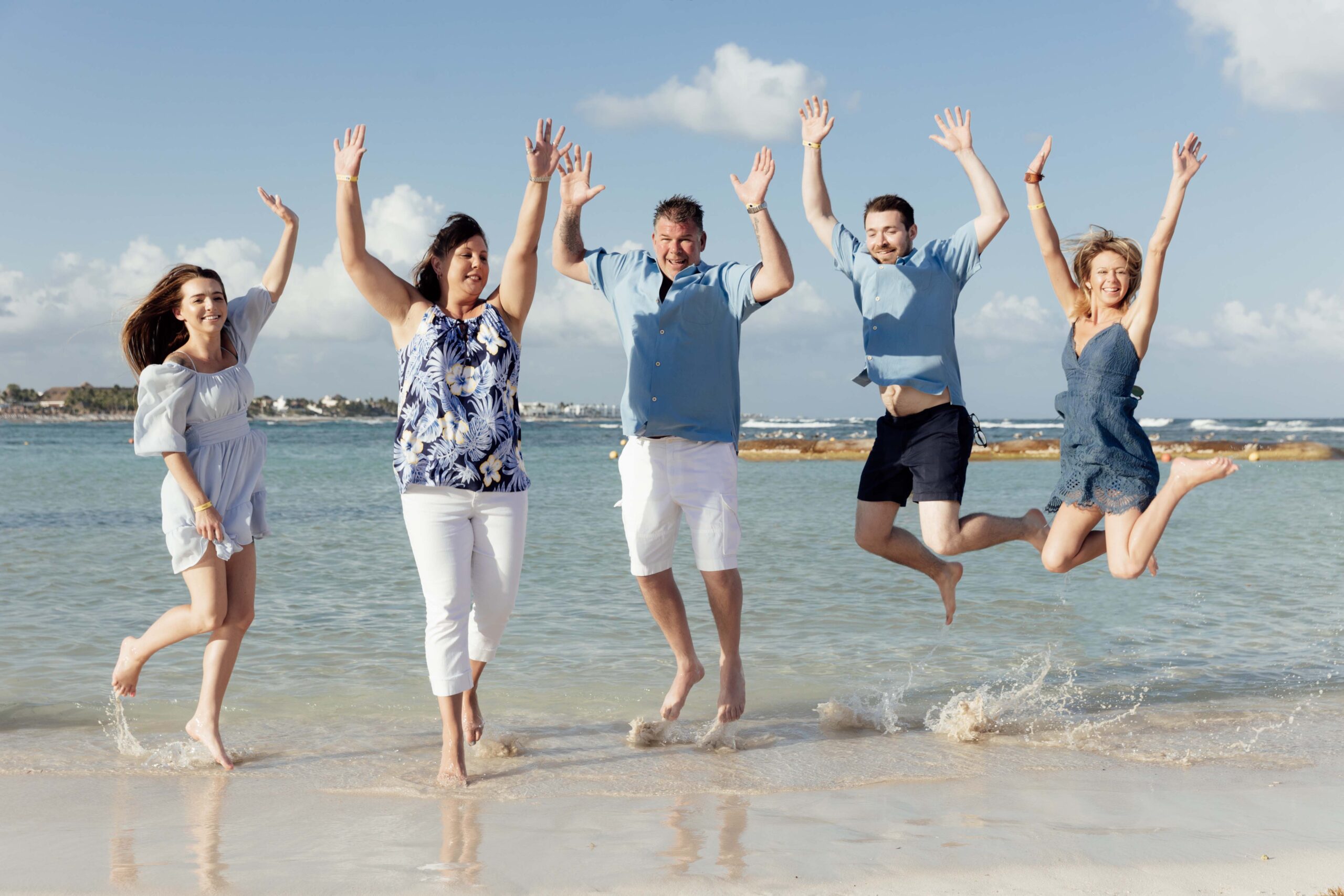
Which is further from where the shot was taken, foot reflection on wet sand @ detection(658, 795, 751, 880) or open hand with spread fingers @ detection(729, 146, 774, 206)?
open hand with spread fingers @ detection(729, 146, 774, 206)

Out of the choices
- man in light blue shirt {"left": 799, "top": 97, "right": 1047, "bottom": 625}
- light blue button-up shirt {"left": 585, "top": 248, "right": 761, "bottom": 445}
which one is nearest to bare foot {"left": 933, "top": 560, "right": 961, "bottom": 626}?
man in light blue shirt {"left": 799, "top": 97, "right": 1047, "bottom": 625}

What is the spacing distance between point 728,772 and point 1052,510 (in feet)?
8.07

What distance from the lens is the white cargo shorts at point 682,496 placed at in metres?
5.14

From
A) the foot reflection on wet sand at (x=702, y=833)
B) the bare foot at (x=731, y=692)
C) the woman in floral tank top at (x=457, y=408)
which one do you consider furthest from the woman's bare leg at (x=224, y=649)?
the bare foot at (x=731, y=692)

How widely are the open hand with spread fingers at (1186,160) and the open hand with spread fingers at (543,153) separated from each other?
3.04 m

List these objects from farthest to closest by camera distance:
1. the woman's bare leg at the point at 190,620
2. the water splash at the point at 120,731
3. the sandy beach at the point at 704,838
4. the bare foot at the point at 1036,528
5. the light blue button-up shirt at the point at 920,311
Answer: the bare foot at the point at 1036,528, the light blue button-up shirt at the point at 920,311, the water splash at the point at 120,731, the woman's bare leg at the point at 190,620, the sandy beach at the point at 704,838

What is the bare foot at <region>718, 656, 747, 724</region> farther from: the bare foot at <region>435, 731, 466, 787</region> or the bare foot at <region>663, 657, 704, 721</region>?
the bare foot at <region>435, 731, 466, 787</region>

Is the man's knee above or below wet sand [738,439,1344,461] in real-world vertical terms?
above

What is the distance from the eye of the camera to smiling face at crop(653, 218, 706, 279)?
5.14 metres

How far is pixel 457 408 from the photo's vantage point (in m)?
4.38

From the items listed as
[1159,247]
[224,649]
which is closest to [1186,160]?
[1159,247]

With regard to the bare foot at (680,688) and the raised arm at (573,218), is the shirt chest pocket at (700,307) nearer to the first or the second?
the raised arm at (573,218)

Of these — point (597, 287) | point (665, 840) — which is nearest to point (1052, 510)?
point (597, 287)

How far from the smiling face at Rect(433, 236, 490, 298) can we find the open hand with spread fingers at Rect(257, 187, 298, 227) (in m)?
1.24
